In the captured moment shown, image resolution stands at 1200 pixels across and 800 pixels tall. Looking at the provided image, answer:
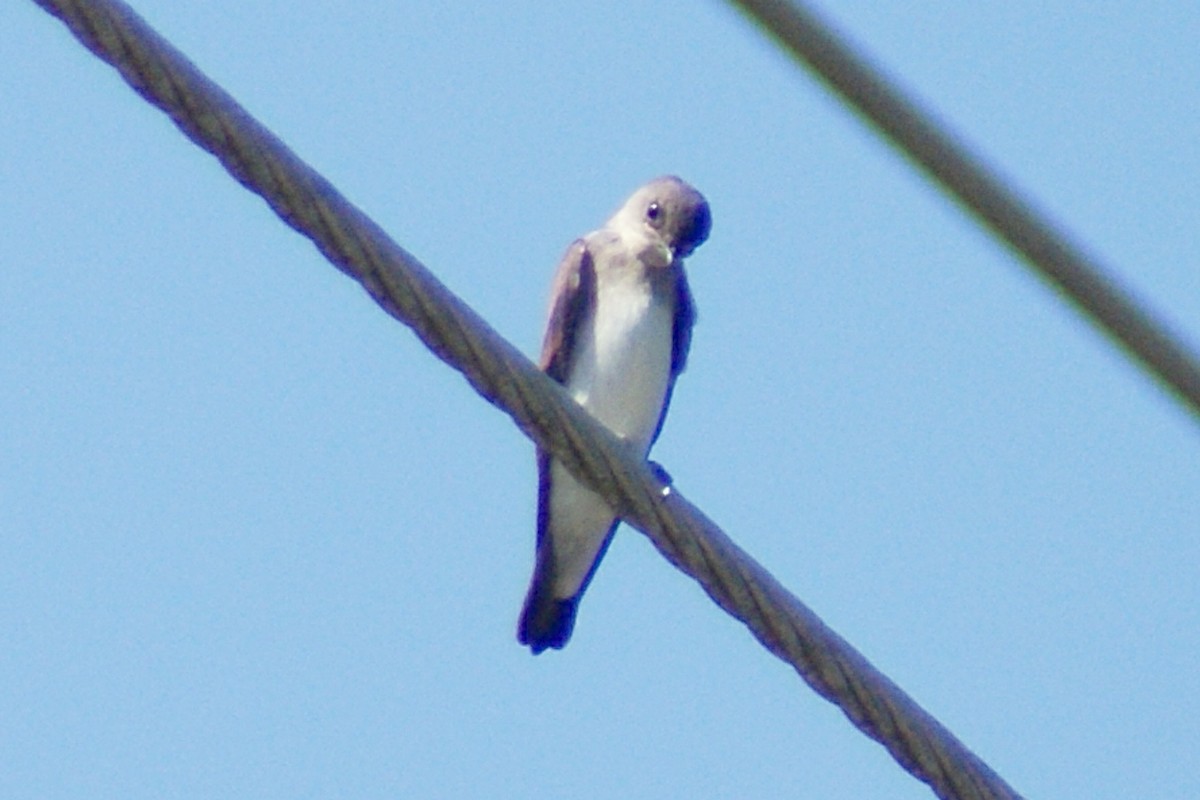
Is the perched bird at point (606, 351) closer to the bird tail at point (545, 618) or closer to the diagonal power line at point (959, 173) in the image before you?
the bird tail at point (545, 618)

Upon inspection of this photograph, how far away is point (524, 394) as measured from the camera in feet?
8.72

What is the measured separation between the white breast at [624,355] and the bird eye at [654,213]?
0.34 meters

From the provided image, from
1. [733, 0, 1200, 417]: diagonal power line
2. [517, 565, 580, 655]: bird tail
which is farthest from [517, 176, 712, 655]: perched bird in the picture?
[733, 0, 1200, 417]: diagonal power line

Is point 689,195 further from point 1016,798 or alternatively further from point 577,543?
point 1016,798

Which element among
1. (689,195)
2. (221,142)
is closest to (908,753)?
(221,142)

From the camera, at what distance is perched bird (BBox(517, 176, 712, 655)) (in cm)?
588

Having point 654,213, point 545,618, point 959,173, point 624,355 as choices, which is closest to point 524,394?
point 959,173

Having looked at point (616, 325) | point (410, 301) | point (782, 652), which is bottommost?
point (782, 652)

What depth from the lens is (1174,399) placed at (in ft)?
3.86

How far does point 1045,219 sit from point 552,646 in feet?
16.0

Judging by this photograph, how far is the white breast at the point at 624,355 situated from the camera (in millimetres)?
5863

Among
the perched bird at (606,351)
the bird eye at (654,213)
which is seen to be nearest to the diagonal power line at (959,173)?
the perched bird at (606,351)

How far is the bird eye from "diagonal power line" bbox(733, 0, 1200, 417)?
508cm

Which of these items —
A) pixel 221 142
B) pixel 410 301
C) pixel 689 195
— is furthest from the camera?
pixel 689 195
